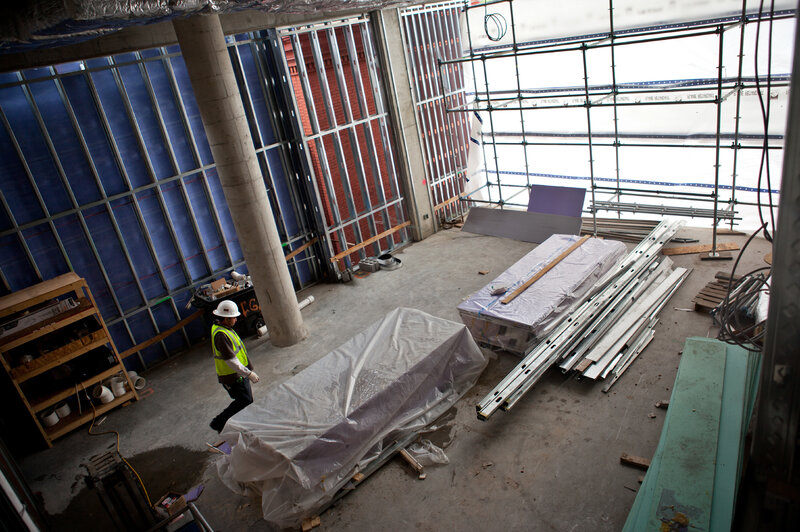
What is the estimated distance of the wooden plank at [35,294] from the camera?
24.1 ft

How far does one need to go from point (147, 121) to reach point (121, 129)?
17.6 inches

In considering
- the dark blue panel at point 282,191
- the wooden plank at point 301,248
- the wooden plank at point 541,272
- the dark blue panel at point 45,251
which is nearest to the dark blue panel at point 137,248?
the dark blue panel at point 45,251

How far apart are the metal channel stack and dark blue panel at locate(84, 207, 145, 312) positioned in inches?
259

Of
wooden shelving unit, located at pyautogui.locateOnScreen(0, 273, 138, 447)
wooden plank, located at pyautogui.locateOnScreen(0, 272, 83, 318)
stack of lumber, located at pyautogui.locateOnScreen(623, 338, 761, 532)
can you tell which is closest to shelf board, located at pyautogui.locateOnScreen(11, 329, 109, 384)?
wooden shelving unit, located at pyautogui.locateOnScreen(0, 273, 138, 447)

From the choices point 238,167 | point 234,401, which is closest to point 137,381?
point 234,401

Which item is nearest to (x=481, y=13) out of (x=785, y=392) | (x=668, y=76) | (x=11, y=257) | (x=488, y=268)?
(x=668, y=76)

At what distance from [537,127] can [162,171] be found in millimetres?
8088

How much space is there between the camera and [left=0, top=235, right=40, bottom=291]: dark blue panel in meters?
7.92

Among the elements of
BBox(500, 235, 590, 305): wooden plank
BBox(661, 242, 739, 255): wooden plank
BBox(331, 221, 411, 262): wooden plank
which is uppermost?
BBox(500, 235, 590, 305): wooden plank

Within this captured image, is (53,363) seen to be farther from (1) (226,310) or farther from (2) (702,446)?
(2) (702,446)

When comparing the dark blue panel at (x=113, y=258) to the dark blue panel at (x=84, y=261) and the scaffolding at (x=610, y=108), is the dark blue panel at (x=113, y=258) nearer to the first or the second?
the dark blue panel at (x=84, y=261)

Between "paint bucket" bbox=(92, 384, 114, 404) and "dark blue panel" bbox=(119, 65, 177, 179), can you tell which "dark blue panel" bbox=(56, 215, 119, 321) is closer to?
"paint bucket" bbox=(92, 384, 114, 404)

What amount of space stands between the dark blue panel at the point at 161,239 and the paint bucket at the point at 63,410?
254 centimetres

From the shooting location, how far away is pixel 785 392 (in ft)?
7.19
